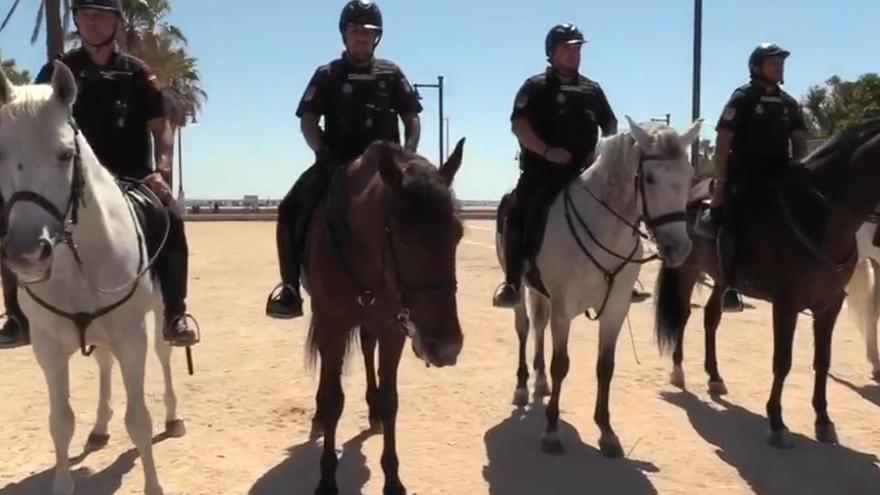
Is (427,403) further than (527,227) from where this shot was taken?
Yes

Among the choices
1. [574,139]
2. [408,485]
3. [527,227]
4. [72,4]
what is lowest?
[408,485]

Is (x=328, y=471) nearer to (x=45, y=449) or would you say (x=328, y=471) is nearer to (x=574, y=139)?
(x=45, y=449)

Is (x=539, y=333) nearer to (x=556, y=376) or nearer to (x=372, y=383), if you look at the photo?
(x=556, y=376)

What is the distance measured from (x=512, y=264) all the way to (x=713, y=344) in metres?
2.68

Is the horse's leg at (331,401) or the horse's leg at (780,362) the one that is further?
the horse's leg at (780,362)

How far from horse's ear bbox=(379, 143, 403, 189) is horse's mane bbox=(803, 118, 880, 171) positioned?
4153 mm

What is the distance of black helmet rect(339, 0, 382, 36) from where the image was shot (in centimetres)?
606

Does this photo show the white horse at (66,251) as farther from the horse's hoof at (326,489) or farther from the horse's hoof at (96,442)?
the horse's hoof at (96,442)

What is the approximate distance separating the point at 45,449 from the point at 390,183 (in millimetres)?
3846

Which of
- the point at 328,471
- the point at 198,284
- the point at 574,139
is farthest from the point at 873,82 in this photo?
the point at 328,471

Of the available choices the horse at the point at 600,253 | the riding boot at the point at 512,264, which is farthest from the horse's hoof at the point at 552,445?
the riding boot at the point at 512,264

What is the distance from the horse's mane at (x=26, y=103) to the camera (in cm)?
391

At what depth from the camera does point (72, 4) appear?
5.38m

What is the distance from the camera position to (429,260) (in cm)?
423
